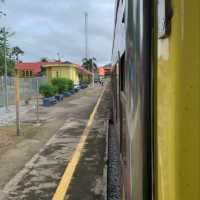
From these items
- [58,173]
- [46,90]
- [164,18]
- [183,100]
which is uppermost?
[164,18]

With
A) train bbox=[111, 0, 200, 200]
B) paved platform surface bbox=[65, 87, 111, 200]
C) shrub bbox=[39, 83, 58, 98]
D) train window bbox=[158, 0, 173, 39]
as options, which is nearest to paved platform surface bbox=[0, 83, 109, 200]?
paved platform surface bbox=[65, 87, 111, 200]

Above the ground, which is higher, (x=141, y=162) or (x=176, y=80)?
(x=176, y=80)

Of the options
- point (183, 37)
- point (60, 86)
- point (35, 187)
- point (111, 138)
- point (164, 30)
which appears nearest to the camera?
point (183, 37)

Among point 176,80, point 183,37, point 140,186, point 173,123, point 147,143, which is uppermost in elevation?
point 183,37

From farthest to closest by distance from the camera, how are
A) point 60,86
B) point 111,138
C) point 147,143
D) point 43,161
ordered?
1. point 60,86
2. point 111,138
3. point 43,161
4. point 147,143

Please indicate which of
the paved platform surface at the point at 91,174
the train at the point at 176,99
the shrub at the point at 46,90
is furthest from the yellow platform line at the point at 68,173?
the shrub at the point at 46,90

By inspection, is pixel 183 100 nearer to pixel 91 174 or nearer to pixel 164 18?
pixel 164 18

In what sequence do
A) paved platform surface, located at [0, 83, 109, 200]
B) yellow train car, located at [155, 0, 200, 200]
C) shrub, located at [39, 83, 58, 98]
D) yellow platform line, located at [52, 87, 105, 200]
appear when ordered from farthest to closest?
shrub, located at [39, 83, 58, 98] < paved platform surface, located at [0, 83, 109, 200] < yellow platform line, located at [52, 87, 105, 200] < yellow train car, located at [155, 0, 200, 200]

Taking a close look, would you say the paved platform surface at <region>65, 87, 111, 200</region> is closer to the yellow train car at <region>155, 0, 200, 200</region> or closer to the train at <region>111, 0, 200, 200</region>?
the train at <region>111, 0, 200, 200</region>

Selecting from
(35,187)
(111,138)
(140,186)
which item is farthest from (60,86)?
(140,186)

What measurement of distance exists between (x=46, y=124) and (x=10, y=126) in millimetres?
1426

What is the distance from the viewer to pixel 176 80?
47.4 inches

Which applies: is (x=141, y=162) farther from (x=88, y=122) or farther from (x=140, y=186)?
(x=88, y=122)

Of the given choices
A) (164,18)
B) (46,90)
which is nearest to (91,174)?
(164,18)
